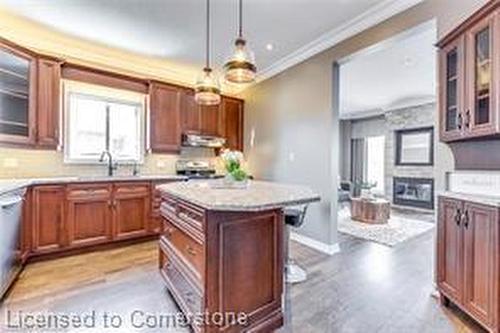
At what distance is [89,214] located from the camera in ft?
12.1

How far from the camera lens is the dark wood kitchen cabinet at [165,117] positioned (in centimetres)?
462

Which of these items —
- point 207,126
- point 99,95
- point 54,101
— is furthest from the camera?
point 207,126

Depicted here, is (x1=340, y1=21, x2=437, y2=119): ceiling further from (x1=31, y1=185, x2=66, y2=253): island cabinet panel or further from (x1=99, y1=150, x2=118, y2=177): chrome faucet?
(x1=31, y1=185, x2=66, y2=253): island cabinet panel

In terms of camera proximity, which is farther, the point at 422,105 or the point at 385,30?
the point at 422,105

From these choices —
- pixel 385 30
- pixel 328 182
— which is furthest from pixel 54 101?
pixel 385 30

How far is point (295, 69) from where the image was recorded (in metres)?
4.53

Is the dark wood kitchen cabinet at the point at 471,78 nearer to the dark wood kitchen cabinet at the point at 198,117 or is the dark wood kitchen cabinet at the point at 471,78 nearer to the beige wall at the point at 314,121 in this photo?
the beige wall at the point at 314,121

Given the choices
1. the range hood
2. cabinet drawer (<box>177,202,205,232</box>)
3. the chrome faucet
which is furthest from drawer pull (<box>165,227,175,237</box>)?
the range hood

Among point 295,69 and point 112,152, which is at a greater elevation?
point 295,69

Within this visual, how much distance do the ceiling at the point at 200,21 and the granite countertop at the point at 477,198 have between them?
195 cm

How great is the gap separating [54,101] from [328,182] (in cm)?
377

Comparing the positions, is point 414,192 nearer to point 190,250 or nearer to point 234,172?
point 234,172

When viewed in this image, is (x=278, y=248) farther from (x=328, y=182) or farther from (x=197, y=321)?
(x=328, y=182)

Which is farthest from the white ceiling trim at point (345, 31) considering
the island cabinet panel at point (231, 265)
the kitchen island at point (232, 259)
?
the island cabinet panel at point (231, 265)
